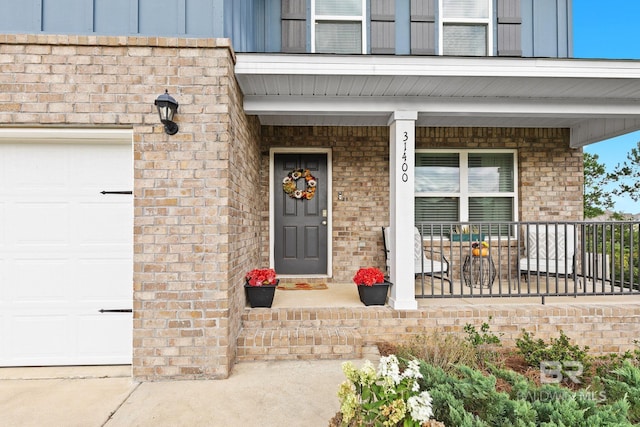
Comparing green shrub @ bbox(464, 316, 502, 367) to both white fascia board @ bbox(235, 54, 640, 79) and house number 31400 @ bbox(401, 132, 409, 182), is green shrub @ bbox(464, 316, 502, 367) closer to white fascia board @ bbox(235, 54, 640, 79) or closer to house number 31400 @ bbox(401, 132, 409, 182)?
house number 31400 @ bbox(401, 132, 409, 182)

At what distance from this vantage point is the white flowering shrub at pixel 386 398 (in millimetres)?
1688

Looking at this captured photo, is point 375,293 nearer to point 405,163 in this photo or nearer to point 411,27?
point 405,163

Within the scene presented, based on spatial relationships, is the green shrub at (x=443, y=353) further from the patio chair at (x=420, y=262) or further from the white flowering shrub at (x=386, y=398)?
the patio chair at (x=420, y=262)

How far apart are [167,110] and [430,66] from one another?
2.32 m

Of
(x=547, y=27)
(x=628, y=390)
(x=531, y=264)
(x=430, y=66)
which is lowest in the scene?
(x=628, y=390)

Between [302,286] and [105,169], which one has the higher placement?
[105,169]

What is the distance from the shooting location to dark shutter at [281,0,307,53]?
4.75m

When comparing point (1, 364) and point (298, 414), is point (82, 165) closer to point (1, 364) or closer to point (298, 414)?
point (1, 364)

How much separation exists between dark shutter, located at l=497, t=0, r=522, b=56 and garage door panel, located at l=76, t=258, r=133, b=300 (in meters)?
5.29

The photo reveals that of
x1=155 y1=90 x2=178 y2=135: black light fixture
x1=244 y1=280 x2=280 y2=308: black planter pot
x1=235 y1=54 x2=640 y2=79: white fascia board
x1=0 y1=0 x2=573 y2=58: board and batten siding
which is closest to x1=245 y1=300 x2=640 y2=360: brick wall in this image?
x1=244 y1=280 x2=280 y2=308: black planter pot

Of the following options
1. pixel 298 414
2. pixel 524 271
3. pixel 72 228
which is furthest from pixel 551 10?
pixel 72 228

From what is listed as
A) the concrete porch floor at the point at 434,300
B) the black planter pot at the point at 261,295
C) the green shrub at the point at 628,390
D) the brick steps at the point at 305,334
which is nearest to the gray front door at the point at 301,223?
the concrete porch floor at the point at 434,300

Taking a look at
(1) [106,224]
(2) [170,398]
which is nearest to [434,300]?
(2) [170,398]

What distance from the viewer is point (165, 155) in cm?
303
